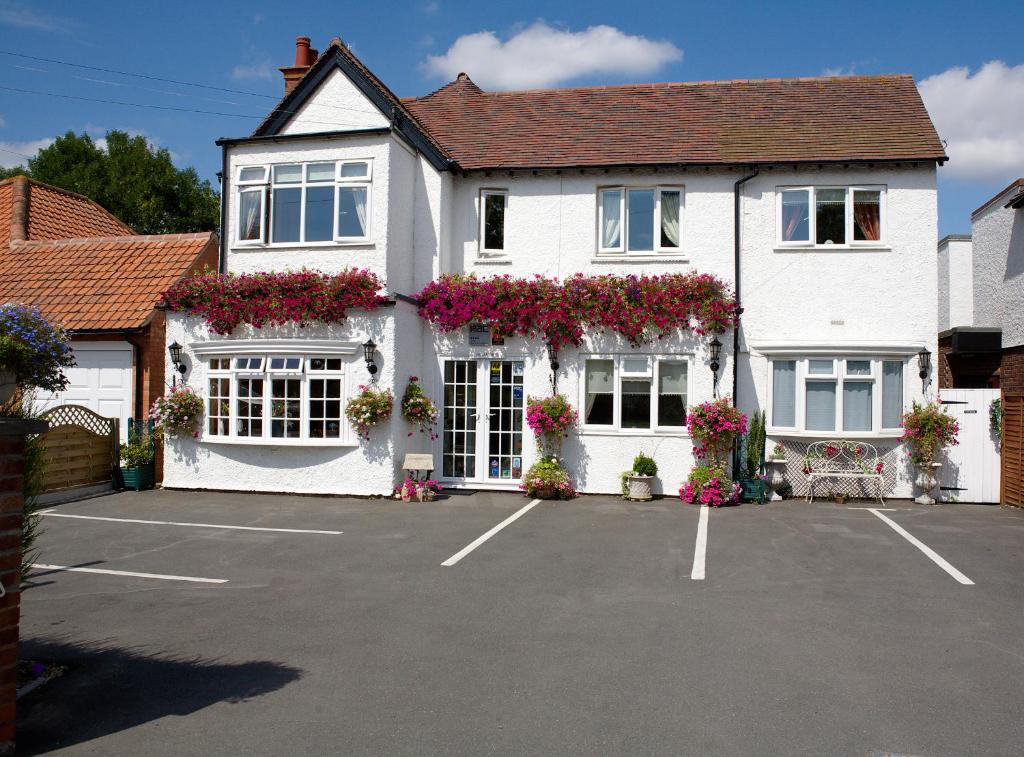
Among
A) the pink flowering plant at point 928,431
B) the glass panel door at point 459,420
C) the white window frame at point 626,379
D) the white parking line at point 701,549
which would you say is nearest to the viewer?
the white parking line at point 701,549

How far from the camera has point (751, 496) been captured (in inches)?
534

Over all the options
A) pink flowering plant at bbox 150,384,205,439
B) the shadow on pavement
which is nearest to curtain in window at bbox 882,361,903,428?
the shadow on pavement

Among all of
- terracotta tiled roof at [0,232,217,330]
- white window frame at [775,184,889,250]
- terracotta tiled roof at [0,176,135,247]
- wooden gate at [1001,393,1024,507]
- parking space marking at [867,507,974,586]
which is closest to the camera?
parking space marking at [867,507,974,586]

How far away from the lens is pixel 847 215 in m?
14.3

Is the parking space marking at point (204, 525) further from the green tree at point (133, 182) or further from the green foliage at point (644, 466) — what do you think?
the green tree at point (133, 182)

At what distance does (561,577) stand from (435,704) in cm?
355

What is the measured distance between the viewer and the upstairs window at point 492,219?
15351 millimetres

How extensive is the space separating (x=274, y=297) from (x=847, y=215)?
10.8m

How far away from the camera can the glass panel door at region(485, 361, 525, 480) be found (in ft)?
48.0

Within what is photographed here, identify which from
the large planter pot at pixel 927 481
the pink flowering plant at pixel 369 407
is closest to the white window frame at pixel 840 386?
the large planter pot at pixel 927 481

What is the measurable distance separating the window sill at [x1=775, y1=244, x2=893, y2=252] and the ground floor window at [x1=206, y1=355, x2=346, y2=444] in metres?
8.63

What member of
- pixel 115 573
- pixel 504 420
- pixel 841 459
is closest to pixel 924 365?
pixel 841 459

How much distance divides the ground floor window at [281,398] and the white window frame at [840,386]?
8267 millimetres

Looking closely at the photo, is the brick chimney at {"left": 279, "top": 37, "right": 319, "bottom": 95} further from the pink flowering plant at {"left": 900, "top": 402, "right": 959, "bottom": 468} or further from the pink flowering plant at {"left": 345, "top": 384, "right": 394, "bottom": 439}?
the pink flowering plant at {"left": 900, "top": 402, "right": 959, "bottom": 468}
